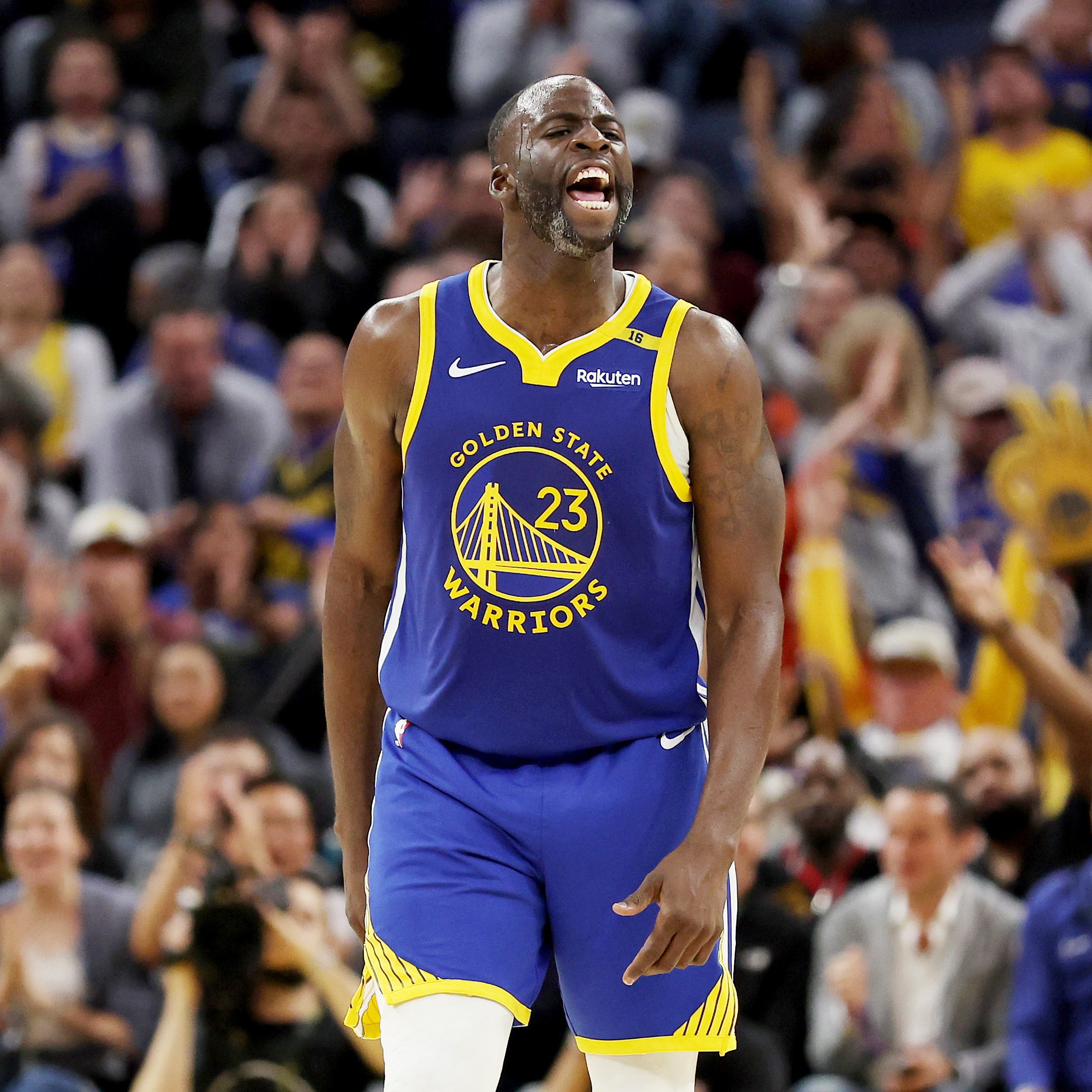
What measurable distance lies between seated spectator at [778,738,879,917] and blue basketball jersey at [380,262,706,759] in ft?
9.52

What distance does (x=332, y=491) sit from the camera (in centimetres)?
722

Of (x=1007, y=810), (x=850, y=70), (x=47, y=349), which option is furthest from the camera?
(x=850, y=70)

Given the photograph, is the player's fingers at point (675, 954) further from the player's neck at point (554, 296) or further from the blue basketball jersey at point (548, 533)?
the player's neck at point (554, 296)

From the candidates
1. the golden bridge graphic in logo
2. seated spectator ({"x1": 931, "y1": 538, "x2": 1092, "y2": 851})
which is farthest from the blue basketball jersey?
seated spectator ({"x1": 931, "y1": 538, "x2": 1092, "y2": 851})

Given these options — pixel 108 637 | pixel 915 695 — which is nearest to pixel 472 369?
pixel 915 695

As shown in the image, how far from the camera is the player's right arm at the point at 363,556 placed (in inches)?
126

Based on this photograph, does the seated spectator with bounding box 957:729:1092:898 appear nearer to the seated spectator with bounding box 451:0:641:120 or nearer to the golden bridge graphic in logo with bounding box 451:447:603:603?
the golden bridge graphic in logo with bounding box 451:447:603:603

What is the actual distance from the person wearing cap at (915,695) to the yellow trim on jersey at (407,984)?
11.5 ft

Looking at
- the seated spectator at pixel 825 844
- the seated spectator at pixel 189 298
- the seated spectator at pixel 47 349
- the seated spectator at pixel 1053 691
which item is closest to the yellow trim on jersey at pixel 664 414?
the seated spectator at pixel 1053 691

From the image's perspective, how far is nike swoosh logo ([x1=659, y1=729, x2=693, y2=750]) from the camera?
3.20m

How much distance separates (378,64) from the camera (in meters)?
10.1

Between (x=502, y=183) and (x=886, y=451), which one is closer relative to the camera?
(x=502, y=183)

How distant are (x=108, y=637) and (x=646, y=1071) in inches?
176

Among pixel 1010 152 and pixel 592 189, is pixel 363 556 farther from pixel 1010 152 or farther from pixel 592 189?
pixel 1010 152
